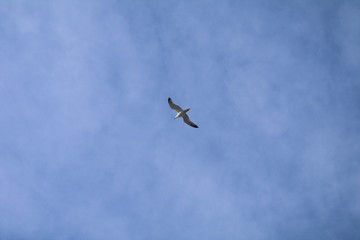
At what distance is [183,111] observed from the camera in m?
73.8

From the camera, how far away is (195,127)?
258 feet

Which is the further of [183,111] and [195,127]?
[195,127]

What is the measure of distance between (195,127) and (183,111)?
261 inches
